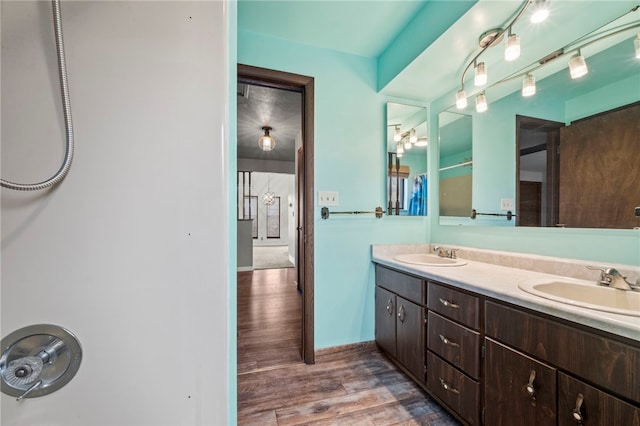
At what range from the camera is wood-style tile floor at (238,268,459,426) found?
1.27 meters

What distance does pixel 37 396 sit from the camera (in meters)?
0.45

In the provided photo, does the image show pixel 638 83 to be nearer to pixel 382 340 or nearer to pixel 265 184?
pixel 382 340

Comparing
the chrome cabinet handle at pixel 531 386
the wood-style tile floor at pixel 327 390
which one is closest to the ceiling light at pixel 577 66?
the chrome cabinet handle at pixel 531 386

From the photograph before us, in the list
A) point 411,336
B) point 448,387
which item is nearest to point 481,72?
point 411,336

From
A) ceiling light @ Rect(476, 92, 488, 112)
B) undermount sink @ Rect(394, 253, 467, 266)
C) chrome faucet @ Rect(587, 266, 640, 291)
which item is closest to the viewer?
chrome faucet @ Rect(587, 266, 640, 291)

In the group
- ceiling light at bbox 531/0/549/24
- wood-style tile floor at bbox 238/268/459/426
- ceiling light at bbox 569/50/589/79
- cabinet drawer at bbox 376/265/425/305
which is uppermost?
ceiling light at bbox 531/0/549/24

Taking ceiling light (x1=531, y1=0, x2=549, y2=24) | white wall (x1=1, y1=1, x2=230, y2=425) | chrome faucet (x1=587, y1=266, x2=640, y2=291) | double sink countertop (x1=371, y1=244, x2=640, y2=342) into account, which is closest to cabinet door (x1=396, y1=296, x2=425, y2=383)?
double sink countertop (x1=371, y1=244, x2=640, y2=342)

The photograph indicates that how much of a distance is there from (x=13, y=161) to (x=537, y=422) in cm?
168

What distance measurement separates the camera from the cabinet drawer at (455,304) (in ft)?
3.57

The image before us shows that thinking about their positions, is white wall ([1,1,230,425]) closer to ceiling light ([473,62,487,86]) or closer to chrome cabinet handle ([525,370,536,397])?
chrome cabinet handle ([525,370,536,397])

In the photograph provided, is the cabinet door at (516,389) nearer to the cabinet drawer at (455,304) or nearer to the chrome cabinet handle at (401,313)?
the cabinet drawer at (455,304)

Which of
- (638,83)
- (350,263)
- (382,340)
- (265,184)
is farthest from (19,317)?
(265,184)

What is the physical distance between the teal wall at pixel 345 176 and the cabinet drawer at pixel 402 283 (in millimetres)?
139

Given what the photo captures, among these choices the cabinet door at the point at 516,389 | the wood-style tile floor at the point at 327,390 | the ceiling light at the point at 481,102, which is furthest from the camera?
the ceiling light at the point at 481,102
